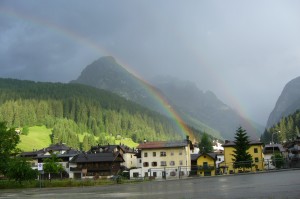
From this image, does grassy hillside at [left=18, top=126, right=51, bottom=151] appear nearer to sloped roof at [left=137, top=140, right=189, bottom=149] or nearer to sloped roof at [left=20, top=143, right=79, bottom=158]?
sloped roof at [left=20, top=143, right=79, bottom=158]

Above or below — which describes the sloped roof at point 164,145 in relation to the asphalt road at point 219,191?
above

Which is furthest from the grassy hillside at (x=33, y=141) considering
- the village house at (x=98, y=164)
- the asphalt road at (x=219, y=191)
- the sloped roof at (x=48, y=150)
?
the asphalt road at (x=219, y=191)

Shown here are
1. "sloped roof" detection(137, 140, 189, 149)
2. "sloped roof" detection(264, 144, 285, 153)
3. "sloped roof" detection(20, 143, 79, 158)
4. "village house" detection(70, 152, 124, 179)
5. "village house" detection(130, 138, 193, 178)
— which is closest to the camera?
"village house" detection(130, 138, 193, 178)

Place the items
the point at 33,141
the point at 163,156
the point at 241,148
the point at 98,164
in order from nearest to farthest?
the point at 241,148 < the point at 163,156 < the point at 98,164 < the point at 33,141

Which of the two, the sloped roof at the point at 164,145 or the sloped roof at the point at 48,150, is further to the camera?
the sloped roof at the point at 48,150

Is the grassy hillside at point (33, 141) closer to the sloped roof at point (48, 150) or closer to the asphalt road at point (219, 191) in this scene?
the sloped roof at point (48, 150)

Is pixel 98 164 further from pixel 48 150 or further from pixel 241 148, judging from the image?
pixel 241 148

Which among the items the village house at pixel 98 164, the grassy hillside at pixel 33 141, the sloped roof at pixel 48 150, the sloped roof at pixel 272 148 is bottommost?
the village house at pixel 98 164

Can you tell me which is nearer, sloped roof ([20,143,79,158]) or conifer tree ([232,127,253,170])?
conifer tree ([232,127,253,170])

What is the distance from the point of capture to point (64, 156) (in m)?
127

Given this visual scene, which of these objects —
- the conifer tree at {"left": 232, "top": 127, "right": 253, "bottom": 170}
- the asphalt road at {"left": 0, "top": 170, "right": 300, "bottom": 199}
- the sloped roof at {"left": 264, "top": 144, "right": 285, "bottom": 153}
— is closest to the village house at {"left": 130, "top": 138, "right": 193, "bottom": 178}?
the sloped roof at {"left": 264, "top": 144, "right": 285, "bottom": 153}

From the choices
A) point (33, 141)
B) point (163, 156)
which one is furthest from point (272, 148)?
point (33, 141)

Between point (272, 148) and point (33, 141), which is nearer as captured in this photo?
point (272, 148)

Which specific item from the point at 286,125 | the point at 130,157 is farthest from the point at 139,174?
the point at 286,125
